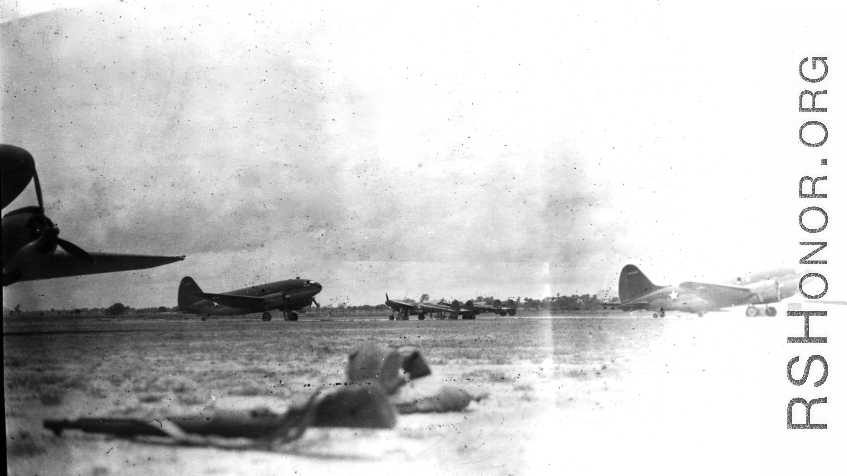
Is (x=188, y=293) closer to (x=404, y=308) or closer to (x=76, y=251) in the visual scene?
(x=76, y=251)

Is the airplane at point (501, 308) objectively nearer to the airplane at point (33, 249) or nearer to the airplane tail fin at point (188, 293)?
the airplane tail fin at point (188, 293)

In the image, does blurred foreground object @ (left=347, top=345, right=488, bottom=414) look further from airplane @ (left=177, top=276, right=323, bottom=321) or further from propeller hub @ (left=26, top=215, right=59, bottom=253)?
propeller hub @ (left=26, top=215, right=59, bottom=253)

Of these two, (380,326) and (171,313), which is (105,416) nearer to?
(171,313)

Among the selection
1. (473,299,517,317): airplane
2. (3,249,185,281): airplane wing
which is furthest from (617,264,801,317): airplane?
(3,249,185,281): airplane wing

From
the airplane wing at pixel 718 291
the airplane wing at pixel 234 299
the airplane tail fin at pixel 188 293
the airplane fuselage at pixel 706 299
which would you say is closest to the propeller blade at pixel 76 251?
the airplane tail fin at pixel 188 293

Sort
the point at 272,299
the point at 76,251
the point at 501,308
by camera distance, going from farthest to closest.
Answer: the point at 76,251 → the point at 272,299 → the point at 501,308

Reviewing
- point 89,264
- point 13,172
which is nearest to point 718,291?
point 89,264
